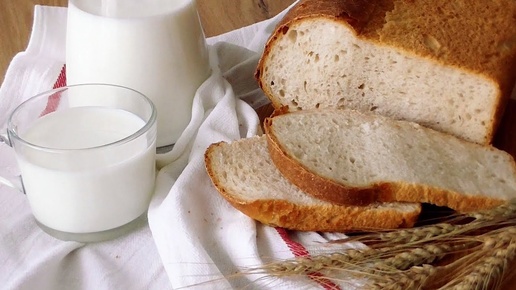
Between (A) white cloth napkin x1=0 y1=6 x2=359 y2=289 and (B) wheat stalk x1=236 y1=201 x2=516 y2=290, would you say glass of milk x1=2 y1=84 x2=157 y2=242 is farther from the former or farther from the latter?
(B) wheat stalk x1=236 y1=201 x2=516 y2=290

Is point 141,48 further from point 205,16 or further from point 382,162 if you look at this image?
point 205,16

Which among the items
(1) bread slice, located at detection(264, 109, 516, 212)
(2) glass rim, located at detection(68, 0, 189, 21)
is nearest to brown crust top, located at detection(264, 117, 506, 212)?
(1) bread slice, located at detection(264, 109, 516, 212)

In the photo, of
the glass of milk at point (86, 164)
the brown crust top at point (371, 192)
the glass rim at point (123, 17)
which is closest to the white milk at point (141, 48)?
the glass rim at point (123, 17)

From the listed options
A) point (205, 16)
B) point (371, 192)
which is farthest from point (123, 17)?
point (205, 16)

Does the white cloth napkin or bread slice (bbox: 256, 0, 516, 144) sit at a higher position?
bread slice (bbox: 256, 0, 516, 144)

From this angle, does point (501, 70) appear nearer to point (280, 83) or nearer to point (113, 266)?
A: point (280, 83)

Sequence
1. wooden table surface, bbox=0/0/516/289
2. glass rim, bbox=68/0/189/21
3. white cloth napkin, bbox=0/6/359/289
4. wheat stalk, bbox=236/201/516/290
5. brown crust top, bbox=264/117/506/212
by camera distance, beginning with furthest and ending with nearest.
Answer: wooden table surface, bbox=0/0/516/289, glass rim, bbox=68/0/189/21, brown crust top, bbox=264/117/506/212, white cloth napkin, bbox=0/6/359/289, wheat stalk, bbox=236/201/516/290
